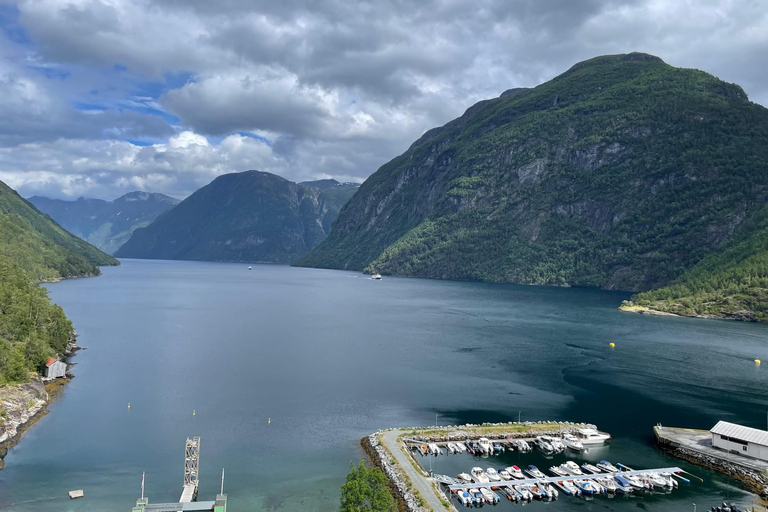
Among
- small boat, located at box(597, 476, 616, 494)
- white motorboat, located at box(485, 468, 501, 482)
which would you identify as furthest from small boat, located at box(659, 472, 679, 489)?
white motorboat, located at box(485, 468, 501, 482)

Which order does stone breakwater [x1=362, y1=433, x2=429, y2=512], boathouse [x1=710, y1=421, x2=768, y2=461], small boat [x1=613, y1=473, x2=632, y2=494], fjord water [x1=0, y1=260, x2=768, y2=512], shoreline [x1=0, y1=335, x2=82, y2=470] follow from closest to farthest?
stone breakwater [x1=362, y1=433, x2=429, y2=512] < fjord water [x1=0, y1=260, x2=768, y2=512] < small boat [x1=613, y1=473, x2=632, y2=494] < boathouse [x1=710, y1=421, x2=768, y2=461] < shoreline [x1=0, y1=335, x2=82, y2=470]

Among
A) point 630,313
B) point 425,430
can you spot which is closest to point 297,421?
point 425,430

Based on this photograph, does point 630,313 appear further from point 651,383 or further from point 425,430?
point 425,430

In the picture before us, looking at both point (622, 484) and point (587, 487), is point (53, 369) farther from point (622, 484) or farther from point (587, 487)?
point (622, 484)

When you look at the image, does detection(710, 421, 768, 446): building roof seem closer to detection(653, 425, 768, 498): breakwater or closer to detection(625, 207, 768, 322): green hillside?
detection(653, 425, 768, 498): breakwater

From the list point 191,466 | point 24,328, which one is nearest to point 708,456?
point 191,466

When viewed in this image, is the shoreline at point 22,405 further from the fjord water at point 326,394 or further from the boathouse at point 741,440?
the boathouse at point 741,440

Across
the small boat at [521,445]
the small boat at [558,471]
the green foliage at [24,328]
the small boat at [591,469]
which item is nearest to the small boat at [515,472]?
the small boat at [558,471]

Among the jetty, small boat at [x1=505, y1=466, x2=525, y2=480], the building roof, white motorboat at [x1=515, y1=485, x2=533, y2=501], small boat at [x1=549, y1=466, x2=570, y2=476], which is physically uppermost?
the building roof
